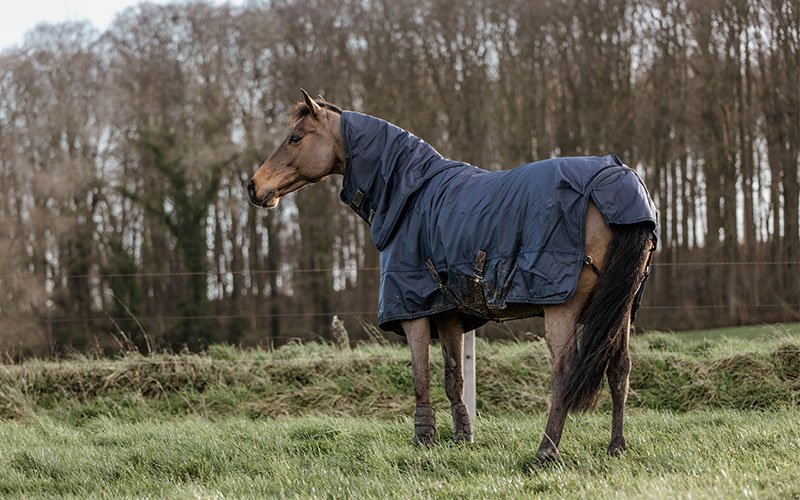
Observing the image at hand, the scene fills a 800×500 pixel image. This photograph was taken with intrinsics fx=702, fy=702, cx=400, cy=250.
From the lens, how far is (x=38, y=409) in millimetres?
6996

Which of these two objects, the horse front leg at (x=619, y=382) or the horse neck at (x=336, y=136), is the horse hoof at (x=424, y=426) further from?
the horse neck at (x=336, y=136)

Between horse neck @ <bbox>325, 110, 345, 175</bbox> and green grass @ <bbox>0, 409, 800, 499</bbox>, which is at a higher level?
horse neck @ <bbox>325, 110, 345, 175</bbox>

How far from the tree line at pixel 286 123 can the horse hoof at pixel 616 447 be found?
13902 mm

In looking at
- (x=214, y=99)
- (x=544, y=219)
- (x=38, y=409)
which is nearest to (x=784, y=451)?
(x=544, y=219)

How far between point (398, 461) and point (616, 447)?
1.25 metres

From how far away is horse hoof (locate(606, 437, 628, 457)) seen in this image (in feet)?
13.1

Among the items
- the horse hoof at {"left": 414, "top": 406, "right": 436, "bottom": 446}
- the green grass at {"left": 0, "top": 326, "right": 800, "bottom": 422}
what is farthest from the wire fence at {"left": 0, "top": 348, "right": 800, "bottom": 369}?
the horse hoof at {"left": 414, "top": 406, "right": 436, "bottom": 446}

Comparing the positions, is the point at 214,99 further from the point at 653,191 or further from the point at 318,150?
the point at 318,150

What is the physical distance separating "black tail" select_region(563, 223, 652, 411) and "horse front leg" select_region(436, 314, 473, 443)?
3.62 feet

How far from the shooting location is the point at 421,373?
4492mm

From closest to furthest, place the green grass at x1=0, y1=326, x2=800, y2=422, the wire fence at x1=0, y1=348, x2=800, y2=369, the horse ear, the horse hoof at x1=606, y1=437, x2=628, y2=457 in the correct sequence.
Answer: the horse hoof at x1=606, y1=437, x2=628, y2=457
the horse ear
the green grass at x1=0, y1=326, x2=800, y2=422
the wire fence at x1=0, y1=348, x2=800, y2=369

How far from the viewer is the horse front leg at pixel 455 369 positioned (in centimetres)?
462

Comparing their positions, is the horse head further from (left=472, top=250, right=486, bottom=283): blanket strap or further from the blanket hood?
(left=472, top=250, right=486, bottom=283): blanket strap

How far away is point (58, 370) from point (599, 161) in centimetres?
627
